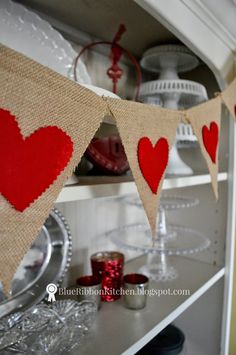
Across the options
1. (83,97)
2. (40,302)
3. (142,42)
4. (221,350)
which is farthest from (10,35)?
(221,350)

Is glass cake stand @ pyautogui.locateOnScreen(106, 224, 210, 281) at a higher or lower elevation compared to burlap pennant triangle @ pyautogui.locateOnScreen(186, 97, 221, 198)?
lower

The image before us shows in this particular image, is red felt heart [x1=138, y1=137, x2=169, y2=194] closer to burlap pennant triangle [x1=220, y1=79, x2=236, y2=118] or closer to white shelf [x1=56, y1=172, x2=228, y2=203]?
white shelf [x1=56, y1=172, x2=228, y2=203]

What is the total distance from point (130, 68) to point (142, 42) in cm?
12

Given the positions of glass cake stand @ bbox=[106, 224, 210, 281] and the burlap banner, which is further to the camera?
glass cake stand @ bbox=[106, 224, 210, 281]

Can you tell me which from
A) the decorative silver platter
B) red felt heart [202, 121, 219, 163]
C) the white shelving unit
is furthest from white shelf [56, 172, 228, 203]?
the decorative silver platter

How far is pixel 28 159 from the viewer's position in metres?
0.31

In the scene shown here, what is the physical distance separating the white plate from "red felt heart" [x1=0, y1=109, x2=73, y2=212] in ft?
1.13

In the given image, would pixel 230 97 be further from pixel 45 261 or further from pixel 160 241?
pixel 45 261

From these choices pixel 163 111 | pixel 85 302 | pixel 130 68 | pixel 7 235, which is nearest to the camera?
pixel 7 235

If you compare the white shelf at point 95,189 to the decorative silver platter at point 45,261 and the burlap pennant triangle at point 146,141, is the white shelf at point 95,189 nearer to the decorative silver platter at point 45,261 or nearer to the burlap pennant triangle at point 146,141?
the burlap pennant triangle at point 146,141

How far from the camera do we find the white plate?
57 centimetres

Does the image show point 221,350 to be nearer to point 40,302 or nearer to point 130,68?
point 40,302

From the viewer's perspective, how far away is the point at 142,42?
867mm

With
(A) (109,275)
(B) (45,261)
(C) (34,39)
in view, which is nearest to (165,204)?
(A) (109,275)
